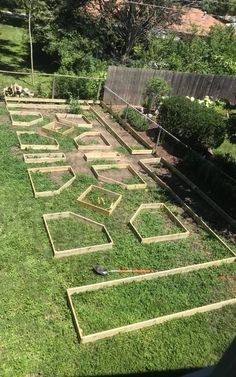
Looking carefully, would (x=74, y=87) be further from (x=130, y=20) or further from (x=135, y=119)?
(x=130, y=20)

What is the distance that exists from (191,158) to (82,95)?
6.96 m

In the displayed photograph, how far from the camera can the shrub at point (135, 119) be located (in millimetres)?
15125

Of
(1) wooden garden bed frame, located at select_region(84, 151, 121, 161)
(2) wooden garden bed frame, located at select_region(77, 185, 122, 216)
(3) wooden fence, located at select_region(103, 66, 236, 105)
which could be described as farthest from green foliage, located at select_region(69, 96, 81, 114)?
(2) wooden garden bed frame, located at select_region(77, 185, 122, 216)

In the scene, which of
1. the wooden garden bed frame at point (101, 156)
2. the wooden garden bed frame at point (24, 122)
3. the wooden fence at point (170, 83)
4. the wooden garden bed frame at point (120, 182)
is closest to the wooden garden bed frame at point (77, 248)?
the wooden garden bed frame at point (120, 182)

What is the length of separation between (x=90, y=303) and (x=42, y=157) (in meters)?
5.88

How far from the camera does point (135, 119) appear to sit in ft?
50.6

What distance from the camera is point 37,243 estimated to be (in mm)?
8055

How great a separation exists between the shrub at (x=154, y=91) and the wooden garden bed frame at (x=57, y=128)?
4647 millimetres

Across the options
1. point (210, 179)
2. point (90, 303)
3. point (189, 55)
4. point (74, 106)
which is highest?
point (189, 55)

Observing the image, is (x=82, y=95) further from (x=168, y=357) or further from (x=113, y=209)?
(x=168, y=357)

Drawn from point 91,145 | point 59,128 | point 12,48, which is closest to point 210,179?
point 91,145

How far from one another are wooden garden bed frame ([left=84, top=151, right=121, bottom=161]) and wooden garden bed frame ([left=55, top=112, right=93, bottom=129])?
247 centimetres

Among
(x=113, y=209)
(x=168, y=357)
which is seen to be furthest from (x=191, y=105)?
(x=168, y=357)

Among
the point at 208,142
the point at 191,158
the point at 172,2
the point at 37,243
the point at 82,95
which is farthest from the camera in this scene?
the point at 172,2
